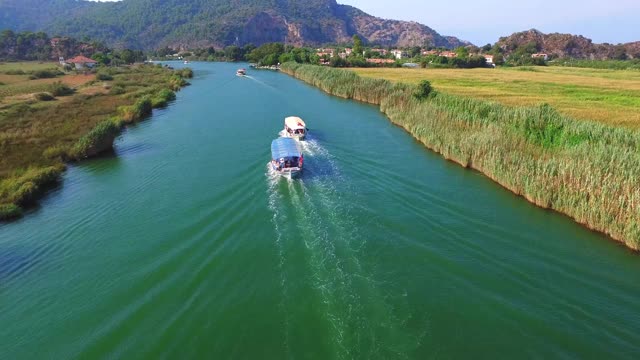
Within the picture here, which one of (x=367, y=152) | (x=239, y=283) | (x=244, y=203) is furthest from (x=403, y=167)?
(x=239, y=283)

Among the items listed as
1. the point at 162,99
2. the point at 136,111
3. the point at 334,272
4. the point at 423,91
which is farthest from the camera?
the point at 162,99

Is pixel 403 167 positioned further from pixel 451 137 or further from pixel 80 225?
pixel 80 225

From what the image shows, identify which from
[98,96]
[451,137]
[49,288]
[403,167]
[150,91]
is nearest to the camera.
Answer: [49,288]

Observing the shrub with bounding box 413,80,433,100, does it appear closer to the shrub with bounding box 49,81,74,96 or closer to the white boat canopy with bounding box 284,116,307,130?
the white boat canopy with bounding box 284,116,307,130

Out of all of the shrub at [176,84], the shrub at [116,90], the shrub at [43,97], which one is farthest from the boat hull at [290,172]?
the shrub at [176,84]

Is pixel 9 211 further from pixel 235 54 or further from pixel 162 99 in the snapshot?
pixel 235 54

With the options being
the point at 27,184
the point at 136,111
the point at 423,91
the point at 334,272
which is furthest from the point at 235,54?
the point at 334,272
